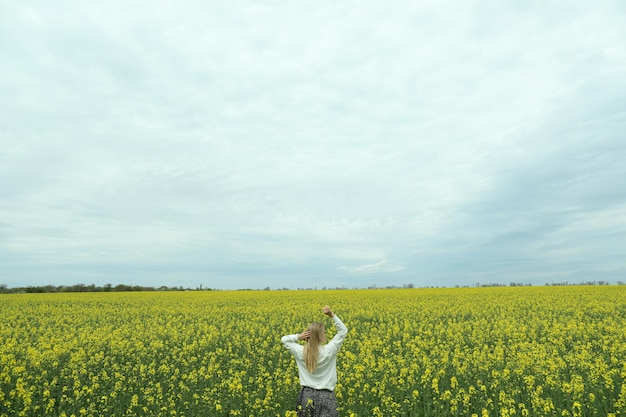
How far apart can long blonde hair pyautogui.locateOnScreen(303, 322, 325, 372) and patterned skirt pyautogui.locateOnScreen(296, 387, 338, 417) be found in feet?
1.75

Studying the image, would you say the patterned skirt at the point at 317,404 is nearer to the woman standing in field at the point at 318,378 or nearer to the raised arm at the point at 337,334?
the woman standing in field at the point at 318,378

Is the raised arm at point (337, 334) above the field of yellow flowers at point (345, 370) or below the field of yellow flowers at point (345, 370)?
above

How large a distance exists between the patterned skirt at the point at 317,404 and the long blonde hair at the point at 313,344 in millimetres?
534

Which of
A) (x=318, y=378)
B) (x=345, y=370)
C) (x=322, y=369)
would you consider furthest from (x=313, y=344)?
(x=345, y=370)

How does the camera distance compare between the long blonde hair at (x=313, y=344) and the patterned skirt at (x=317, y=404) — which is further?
the patterned skirt at (x=317, y=404)

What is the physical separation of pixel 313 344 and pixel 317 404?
1.11m

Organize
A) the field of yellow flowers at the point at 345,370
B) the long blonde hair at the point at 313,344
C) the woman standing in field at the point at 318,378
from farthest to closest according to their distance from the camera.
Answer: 1. the field of yellow flowers at the point at 345,370
2. the woman standing in field at the point at 318,378
3. the long blonde hair at the point at 313,344

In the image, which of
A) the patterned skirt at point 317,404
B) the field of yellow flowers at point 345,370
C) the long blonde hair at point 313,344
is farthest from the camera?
the field of yellow flowers at point 345,370

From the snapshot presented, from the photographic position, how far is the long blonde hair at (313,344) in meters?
6.82

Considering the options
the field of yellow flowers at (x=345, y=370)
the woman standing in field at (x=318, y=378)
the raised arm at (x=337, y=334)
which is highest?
the raised arm at (x=337, y=334)

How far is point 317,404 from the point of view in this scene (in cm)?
722

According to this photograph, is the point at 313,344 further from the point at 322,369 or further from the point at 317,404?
the point at 317,404

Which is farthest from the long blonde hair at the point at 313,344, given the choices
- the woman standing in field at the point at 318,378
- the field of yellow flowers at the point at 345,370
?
the field of yellow flowers at the point at 345,370

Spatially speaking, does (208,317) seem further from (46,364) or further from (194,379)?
(194,379)
